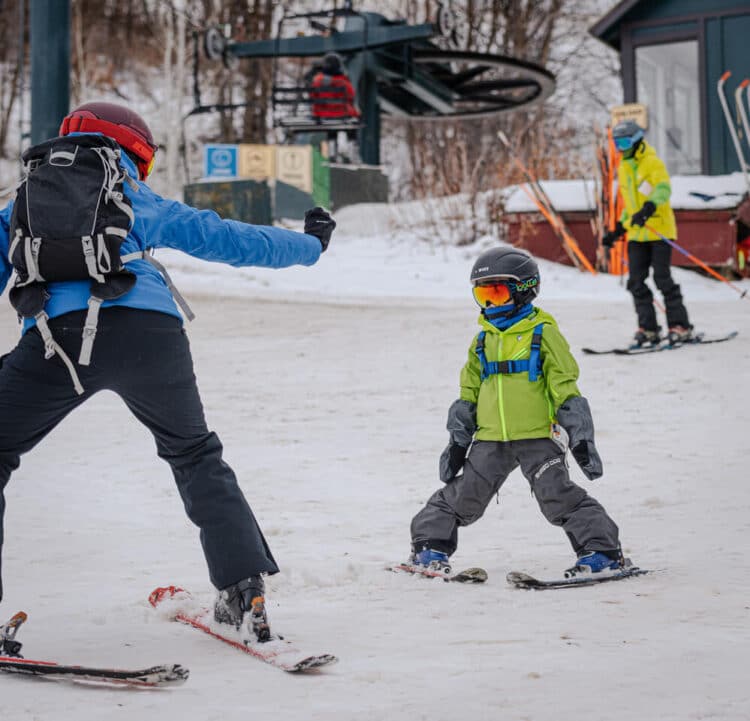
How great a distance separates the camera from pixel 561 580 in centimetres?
381

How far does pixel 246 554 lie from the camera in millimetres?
3113

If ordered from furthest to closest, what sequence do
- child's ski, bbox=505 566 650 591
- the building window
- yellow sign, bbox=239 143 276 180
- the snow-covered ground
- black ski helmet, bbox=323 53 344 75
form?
1. black ski helmet, bbox=323 53 344 75
2. yellow sign, bbox=239 143 276 180
3. the building window
4. child's ski, bbox=505 566 650 591
5. the snow-covered ground

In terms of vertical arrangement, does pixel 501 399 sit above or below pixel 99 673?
above

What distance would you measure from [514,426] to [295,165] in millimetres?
16176

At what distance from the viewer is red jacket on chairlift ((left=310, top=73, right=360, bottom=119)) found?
19844 millimetres

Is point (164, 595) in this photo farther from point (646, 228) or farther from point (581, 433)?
point (646, 228)

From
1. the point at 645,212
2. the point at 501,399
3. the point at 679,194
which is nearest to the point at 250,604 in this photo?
the point at 501,399

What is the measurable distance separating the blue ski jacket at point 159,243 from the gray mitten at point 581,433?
1.18 meters

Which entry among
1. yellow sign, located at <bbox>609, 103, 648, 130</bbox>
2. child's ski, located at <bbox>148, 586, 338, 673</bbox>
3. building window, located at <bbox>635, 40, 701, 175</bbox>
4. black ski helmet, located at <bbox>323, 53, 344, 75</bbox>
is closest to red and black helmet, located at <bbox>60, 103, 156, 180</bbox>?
child's ski, located at <bbox>148, 586, 338, 673</bbox>

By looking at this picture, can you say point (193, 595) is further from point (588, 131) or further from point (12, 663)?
point (588, 131)

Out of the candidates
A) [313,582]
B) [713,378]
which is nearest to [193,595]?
[313,582]

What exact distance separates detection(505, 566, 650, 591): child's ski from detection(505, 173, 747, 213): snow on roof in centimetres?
1216

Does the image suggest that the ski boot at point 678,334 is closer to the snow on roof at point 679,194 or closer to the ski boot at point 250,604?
the snow on roof at point 679,194

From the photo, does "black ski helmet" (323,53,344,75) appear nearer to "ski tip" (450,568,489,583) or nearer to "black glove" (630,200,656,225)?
"black glove" (630,200,656,225)
